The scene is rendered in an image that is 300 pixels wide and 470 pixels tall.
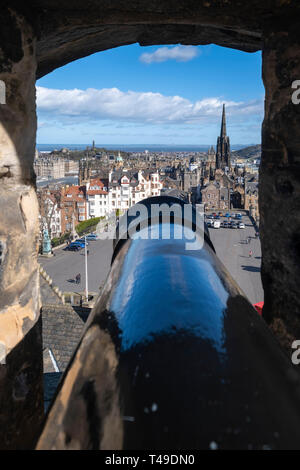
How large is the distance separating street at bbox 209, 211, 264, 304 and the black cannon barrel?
49.4 feet

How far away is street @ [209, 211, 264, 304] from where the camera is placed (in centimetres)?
1902

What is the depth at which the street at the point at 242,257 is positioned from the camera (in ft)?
62.4

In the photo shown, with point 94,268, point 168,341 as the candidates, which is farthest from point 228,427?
point 94,268

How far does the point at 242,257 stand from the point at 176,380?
25.4 metres

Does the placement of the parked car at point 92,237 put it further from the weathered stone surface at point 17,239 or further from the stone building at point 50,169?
the stone building at point 50,169

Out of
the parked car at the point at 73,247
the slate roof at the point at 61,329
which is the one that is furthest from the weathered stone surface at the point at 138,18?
the parked car at the point at 73,247

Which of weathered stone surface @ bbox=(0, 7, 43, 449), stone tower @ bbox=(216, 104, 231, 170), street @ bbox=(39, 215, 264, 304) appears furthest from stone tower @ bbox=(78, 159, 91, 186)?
weathered stone surface @ bbox=(0, 7, 43, 449)

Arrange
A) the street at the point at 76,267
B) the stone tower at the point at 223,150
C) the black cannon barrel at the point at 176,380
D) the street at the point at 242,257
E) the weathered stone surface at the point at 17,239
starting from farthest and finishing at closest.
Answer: the stone tower at the point at 223,150
the street at the point at 76,267
the street at the point at 242,257
the weathered stone surface at the point at 17,239
the black cannon barrel at the point at 176,380

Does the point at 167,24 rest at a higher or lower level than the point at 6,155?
higher

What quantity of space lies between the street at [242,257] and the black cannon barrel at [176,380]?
49.4 ft

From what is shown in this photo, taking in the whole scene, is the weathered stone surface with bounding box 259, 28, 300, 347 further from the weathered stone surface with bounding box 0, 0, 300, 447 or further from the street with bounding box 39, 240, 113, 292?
the street with bounding box 39, 240, 113, 292
